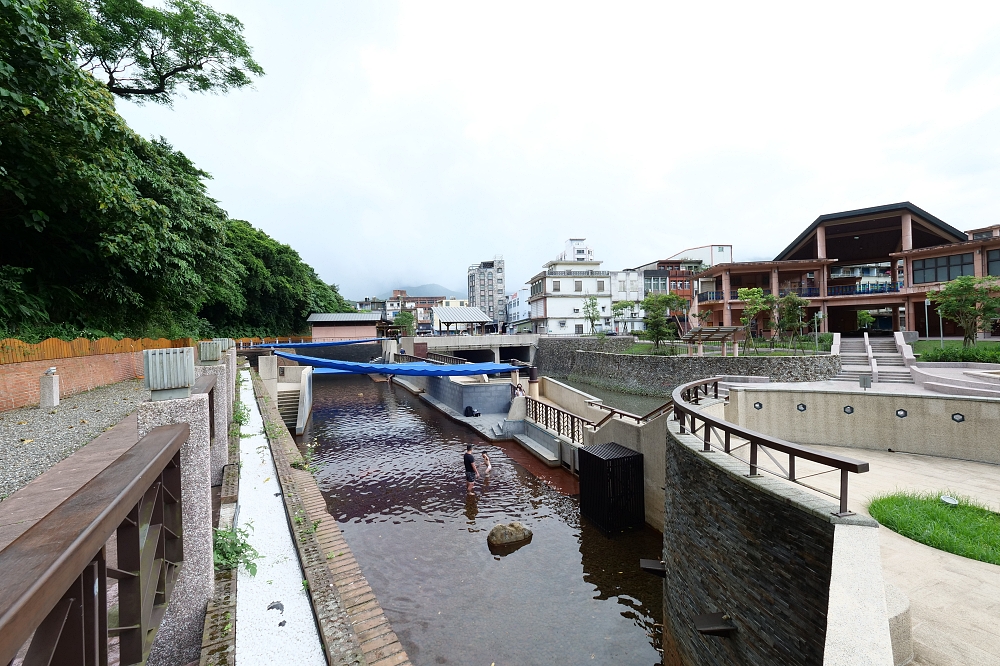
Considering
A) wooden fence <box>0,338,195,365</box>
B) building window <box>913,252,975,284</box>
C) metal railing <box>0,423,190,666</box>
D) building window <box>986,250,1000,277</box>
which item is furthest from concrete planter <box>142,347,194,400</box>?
building window <box>986,250,1000,277</box>

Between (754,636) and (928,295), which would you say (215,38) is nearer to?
(754,636)

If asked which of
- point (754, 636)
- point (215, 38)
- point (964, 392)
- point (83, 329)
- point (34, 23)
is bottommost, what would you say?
point (754, 636)

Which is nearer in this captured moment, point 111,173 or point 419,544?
point 419,544

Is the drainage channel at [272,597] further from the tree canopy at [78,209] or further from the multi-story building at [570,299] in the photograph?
the multi-story building at [570,299]

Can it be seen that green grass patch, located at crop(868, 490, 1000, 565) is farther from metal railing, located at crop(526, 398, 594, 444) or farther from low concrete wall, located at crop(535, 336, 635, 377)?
low concrete wall, located at crop(535, 336, 635, 377)

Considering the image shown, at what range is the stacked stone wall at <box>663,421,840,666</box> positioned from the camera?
3.95 meters

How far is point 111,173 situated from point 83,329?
4963 millimetres

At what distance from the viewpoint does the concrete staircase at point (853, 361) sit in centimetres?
2131

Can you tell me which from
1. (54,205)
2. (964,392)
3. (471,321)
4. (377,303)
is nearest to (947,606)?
(964,392)

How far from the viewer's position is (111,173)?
11.9 metres

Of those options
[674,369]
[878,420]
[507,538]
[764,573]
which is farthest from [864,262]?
[764,573]

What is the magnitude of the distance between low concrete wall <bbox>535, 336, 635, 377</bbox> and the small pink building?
20.7 m

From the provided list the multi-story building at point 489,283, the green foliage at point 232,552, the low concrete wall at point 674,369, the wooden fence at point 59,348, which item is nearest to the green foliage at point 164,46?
the wooden fence at point 59,348

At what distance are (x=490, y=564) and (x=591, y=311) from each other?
49.3 meters
